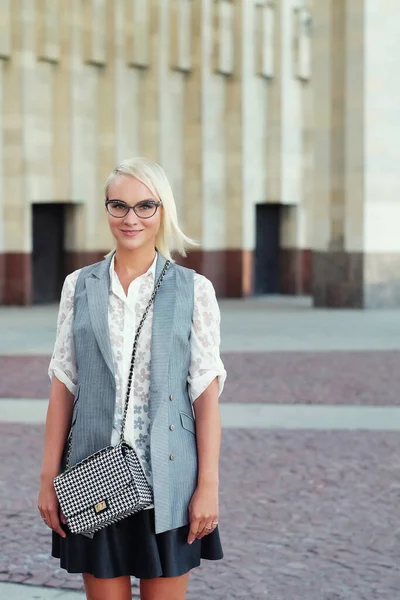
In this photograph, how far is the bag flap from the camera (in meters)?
2.80

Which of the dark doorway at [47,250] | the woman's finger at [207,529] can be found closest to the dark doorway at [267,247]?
the dark doorway at [47,250]

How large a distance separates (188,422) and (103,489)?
315mm

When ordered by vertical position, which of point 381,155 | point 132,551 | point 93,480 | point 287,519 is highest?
point 381,155

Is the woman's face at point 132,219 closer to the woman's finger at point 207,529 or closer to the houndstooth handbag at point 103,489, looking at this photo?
the houndstooth handbag at point 103,489

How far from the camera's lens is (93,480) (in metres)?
2.83

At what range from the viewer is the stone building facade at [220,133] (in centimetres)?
2123

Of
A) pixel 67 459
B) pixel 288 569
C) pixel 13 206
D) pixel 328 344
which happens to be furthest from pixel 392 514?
pixel 13 206

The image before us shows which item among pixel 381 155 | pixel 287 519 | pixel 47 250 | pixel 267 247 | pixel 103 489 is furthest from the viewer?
pixel 267 247

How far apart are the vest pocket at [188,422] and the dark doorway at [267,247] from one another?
25.0m

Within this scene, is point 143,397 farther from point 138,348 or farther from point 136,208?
point 136,208

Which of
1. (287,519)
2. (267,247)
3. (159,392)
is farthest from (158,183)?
(267,247)

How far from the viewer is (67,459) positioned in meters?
2.99

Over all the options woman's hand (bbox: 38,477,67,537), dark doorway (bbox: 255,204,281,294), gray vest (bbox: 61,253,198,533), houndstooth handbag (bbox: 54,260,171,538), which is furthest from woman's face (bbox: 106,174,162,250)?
dark doorway (bbox: 255,204,281,294)

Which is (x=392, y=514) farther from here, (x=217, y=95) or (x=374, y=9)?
(x=217, y=95)
